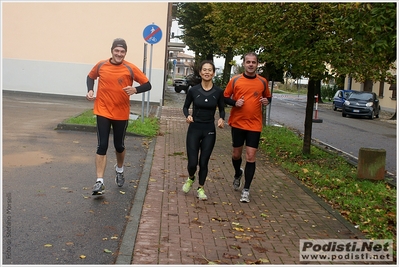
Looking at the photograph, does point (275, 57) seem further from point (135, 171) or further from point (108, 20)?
point (108, 20)

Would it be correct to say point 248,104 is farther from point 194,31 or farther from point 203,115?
point 194,31

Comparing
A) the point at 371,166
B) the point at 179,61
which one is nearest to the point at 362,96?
the point at 371,166

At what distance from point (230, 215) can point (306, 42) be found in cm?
537

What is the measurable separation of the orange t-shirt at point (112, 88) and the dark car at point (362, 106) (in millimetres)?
25855

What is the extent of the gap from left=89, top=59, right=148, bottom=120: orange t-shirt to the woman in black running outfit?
2.69ft

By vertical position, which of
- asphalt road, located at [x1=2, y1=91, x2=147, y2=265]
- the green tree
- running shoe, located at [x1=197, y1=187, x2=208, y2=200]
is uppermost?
the green tree

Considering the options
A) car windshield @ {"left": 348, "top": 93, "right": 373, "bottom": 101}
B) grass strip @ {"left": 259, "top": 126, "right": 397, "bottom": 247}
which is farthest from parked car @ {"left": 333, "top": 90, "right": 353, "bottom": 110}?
grass strip @ {"left": 259, "top": 126, "right": 397, "bottom": 247}

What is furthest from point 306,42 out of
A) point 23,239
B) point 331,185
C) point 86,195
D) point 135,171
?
point 23,239

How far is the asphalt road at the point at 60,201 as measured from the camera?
5266 mm

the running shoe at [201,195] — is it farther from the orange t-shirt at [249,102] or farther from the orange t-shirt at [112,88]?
the orange t-shirt at [112,88]

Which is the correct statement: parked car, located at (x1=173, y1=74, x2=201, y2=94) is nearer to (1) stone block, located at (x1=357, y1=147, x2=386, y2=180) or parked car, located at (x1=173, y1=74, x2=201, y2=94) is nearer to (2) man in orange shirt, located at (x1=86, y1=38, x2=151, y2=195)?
(2) man in orange shirt, located at (x1=86, y1=38, x2=151, y2=195)

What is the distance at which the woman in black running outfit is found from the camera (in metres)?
7.78

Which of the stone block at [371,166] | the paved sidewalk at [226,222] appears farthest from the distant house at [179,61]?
the paved sidewalk at [226,222]

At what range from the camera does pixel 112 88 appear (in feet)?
25.0
